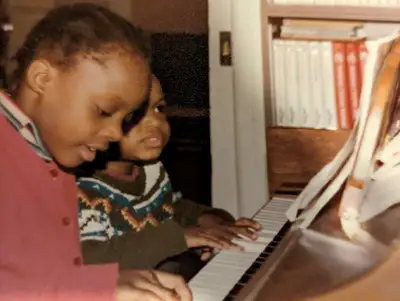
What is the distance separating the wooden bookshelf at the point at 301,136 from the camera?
4.93 ft

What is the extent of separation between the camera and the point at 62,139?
41.2 inches

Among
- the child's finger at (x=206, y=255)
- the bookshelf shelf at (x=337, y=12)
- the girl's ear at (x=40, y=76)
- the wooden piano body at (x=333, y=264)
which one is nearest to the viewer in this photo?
the wooden piano body at (x=333, y=264)

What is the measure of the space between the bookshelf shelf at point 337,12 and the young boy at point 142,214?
0.41 meters

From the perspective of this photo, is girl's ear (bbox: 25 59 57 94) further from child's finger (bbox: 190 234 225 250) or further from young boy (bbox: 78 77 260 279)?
child's finger (bbox: 190 234 225 250)

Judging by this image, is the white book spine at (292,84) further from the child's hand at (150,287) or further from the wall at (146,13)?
the child's hand at (150,287)

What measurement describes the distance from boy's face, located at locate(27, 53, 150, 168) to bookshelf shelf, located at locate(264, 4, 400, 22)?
0.52 m

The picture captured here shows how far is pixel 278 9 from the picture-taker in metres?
1.53

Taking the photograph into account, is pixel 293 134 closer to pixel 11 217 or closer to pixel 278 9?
pixel 278 9

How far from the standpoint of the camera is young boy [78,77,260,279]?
109 centimetres

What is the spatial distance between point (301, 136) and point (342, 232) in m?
0.45

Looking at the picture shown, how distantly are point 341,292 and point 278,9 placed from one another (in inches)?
30.4

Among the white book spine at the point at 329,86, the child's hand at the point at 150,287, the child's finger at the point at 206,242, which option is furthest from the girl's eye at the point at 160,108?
the white book spine at the point at 329,86

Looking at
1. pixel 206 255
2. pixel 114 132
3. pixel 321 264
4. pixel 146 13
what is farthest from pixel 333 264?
pixel 146 13

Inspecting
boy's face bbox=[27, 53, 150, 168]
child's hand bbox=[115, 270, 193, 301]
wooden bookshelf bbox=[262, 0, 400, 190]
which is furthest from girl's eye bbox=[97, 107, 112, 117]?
wooden bookshelf bbox=[262, 0, 400, 190]
